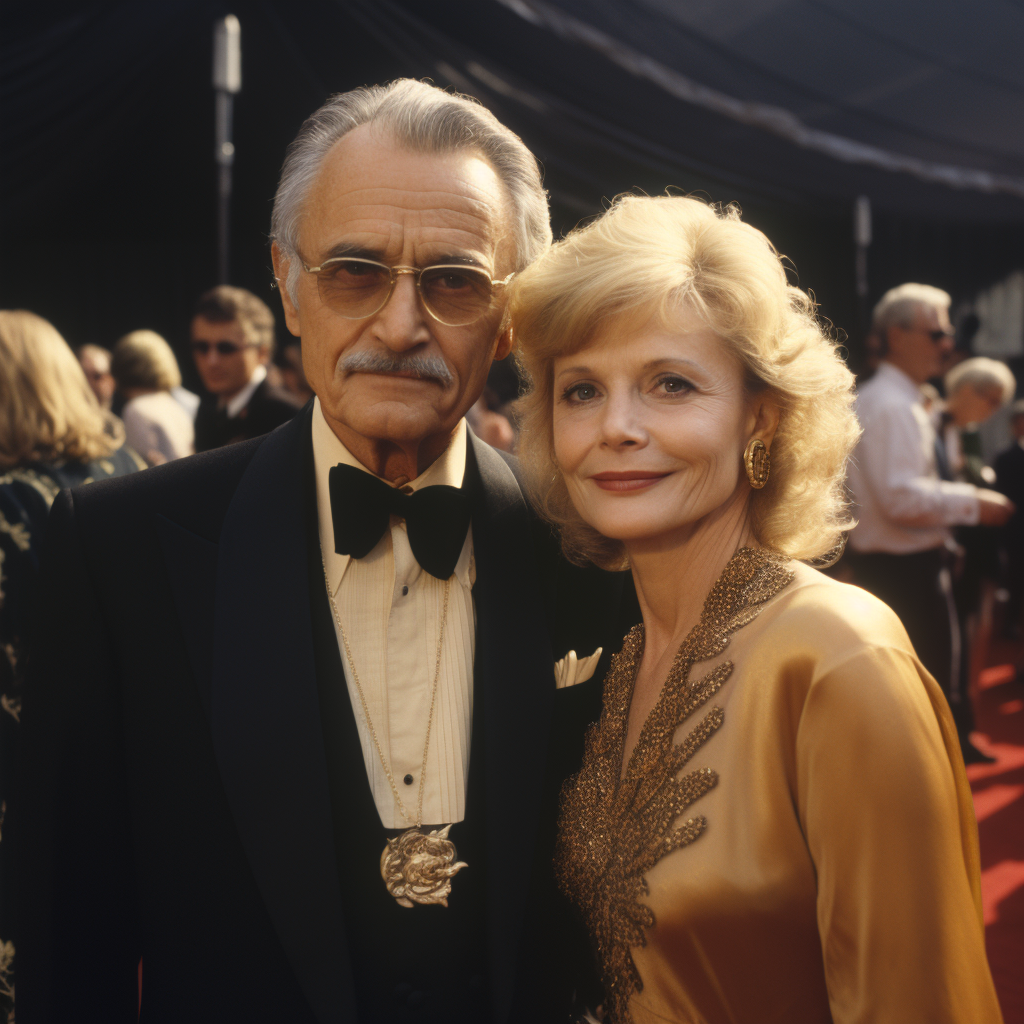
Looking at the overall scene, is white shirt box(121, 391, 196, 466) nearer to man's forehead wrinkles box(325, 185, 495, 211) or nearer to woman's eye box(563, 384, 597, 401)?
man's forehead wrinkles box(325, 185, 495, 211)

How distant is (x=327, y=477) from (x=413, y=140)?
546 millimetres

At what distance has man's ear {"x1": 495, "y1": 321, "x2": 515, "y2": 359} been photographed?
156 centimetres

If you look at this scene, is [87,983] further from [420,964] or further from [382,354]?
[382,354]

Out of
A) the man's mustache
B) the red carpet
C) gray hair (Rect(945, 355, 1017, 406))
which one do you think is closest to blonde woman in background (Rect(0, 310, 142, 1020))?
the man's mustache

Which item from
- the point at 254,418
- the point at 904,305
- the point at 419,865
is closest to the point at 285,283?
the point at 419,865

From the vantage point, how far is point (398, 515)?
1.48 metres

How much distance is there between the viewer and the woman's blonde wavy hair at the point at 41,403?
2.71 metres

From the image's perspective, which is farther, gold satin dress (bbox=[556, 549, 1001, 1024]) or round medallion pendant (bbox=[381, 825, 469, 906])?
round medallion pendant (bbox=[381, 825, 469, 906])

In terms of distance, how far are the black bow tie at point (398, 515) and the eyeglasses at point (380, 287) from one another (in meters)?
0.25

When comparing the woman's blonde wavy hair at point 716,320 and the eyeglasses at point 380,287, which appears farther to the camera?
the eyeglasses at point 380,287

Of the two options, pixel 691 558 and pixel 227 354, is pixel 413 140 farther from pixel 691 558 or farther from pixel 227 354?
pixel 227 354

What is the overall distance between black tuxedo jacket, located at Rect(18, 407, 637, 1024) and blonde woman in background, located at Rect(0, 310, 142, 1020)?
131cm

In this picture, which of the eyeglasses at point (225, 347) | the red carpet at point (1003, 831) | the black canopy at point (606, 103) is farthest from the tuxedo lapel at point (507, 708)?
the black canopy at point (606, 103)

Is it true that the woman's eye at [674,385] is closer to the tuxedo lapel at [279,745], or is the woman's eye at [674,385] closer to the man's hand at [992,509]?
the tuxedo lapel at [279,745]
